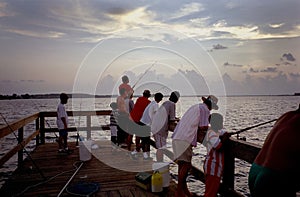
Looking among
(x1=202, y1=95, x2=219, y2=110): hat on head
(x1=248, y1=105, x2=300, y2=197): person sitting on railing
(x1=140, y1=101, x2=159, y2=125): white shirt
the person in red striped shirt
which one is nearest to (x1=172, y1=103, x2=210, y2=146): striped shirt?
(x1=202, y1=95, x2=219, y2=110): hat on head

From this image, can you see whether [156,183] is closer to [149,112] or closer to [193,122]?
[193,122]

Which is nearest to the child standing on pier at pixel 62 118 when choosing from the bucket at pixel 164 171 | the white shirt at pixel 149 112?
the white shirt at pixel 149 112

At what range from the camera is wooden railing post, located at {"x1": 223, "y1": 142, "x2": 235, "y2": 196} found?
3.68 metres

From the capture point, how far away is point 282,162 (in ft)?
7.98

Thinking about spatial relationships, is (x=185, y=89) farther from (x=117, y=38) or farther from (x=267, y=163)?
(x=267, y=163)

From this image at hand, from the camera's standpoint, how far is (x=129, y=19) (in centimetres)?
1310

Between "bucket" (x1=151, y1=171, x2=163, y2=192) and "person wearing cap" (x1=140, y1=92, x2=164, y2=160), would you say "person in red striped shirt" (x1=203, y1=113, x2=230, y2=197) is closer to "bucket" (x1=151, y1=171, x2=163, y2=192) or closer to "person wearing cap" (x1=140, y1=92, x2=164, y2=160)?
"bucket" (x1=151, y1=171, x2=163, y2=192)

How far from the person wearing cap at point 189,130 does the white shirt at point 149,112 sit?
192 centimetres

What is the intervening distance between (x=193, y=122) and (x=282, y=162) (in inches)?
74.4

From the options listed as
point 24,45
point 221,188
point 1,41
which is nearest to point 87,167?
point 221,188

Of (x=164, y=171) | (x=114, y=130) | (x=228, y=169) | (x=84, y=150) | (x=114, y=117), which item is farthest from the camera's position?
(x=114, y=130)

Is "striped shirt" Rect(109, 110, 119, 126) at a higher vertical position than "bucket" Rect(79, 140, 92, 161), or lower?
higher

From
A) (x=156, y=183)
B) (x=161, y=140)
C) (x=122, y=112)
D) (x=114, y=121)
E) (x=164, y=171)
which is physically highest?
(x=122, y=112)

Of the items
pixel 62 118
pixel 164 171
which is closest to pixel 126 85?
pixel 62 118
